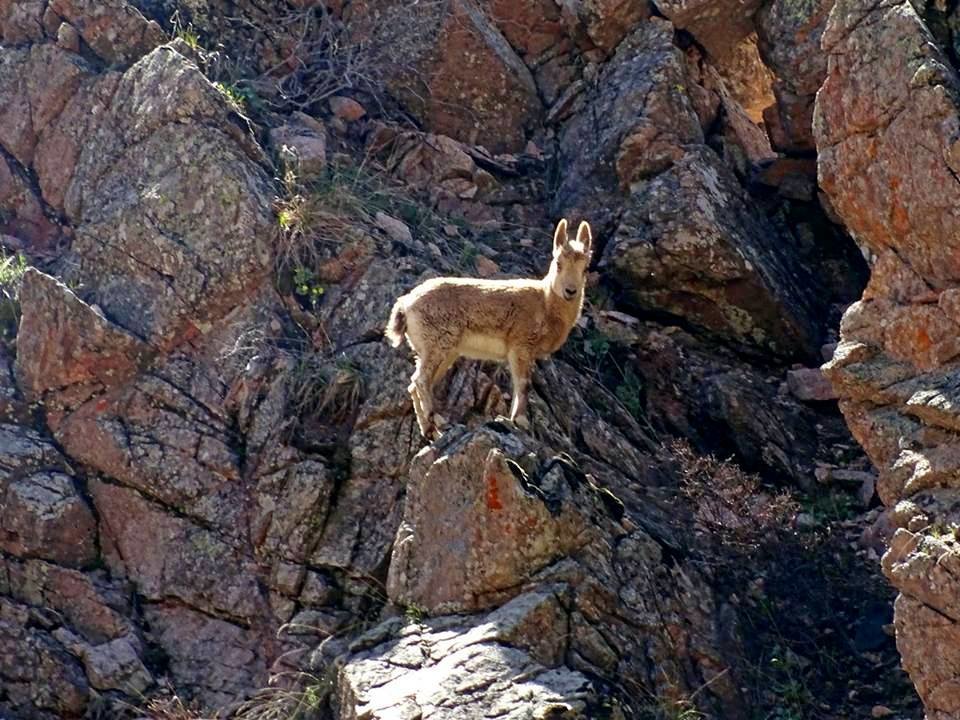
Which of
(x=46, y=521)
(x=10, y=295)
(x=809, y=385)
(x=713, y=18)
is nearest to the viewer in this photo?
(x=46, y=521)

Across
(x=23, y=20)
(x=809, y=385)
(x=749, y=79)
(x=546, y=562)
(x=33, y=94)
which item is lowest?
(x=546, y=562)

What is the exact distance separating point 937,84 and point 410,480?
4.62 m

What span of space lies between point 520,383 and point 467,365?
75 centimetres

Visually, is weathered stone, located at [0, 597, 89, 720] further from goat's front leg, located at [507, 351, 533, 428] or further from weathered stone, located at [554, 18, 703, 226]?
weathered stone, located at [554, 18, 703, 226]

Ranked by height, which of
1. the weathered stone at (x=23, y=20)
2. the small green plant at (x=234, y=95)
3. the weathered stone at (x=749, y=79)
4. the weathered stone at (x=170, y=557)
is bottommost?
the weathered stone at (x=170, y=557)

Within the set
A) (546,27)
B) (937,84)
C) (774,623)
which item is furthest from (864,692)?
(546,27)

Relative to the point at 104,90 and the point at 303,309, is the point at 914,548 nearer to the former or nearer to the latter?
the point at 303,309

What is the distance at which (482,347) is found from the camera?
11633 millimetres

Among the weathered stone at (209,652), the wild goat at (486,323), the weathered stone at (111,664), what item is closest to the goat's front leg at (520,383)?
the wild goat at (486,323)

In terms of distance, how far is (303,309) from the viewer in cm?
1290

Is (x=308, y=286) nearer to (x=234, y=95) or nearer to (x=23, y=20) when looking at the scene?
(x=234, y=95)

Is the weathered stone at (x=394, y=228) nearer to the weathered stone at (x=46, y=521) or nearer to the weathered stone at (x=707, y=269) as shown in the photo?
the weathered stone at (x=707, y=269)

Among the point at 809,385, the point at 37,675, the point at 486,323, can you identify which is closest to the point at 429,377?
the point at 486,323

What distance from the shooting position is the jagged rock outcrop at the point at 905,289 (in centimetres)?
911
